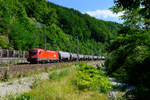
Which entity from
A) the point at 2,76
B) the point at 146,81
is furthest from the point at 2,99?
the point at 146,81

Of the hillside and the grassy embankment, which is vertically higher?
the hillside

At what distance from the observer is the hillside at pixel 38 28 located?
3850cm

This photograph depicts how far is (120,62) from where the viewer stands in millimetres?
13094

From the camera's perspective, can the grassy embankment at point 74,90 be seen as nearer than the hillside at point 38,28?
Yes

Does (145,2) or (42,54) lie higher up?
(145,2)

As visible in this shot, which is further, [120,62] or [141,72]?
[120,62]

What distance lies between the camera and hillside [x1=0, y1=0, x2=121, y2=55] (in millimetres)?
38500

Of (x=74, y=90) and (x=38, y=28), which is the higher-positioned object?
(x=38, y=28)

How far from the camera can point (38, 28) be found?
61.9 m

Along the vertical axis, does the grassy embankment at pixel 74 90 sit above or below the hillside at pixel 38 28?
below

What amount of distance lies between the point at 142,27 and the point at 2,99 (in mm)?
11221

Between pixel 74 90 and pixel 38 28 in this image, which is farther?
pixel 38 28

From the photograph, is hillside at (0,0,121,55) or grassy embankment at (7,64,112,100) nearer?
grassy embankment at (7,64,112,100)

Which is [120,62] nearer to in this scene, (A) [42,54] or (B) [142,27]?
(B) [142,27]
